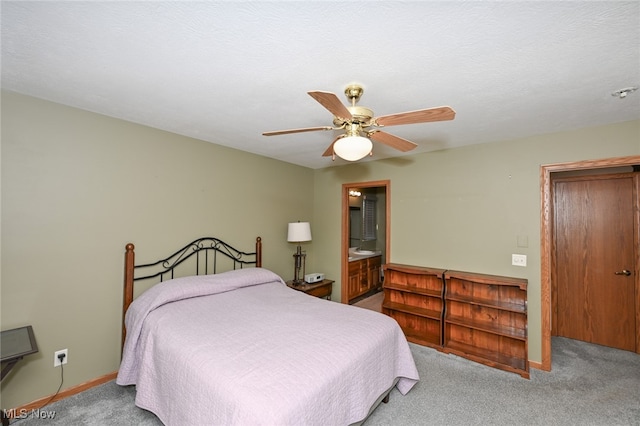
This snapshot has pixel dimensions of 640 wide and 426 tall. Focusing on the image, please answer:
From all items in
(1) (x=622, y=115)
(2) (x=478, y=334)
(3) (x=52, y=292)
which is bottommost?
(2) (x=478, y=334)

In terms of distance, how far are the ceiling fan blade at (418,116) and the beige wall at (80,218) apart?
2.34 m

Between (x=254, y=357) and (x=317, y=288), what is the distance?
7.73 ft

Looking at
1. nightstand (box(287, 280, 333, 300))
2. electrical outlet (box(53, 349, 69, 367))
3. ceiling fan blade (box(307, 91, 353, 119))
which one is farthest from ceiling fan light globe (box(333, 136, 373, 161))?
electrical outlet (box(53, 349, 69, 367))

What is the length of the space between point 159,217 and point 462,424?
325 centimetres

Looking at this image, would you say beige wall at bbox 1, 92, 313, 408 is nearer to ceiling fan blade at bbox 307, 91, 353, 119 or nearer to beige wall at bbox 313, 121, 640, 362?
ceiling fan blade at bbox 307, 91, 353, 119

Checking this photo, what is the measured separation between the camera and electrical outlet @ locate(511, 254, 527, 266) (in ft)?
9.61

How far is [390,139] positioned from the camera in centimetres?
211

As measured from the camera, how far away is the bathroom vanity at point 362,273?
479cm

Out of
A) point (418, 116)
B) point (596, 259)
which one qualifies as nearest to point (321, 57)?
point (418, 116)

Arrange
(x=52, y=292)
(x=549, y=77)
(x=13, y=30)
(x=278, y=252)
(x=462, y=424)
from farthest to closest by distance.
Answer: (x=278, y=252)
(x=52, y=292)
(x=462, y=424)
(x=549, y=77)
(x=13, y=30)

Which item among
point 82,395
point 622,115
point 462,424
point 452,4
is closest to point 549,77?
point 452,4

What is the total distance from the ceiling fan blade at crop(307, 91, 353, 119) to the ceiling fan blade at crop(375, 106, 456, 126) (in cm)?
23

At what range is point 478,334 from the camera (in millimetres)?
3127

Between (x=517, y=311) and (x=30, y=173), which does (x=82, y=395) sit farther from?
(x=517, y=311)
